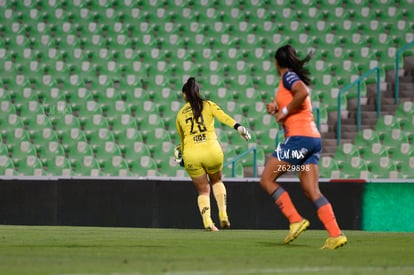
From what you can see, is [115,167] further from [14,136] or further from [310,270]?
[310,270]

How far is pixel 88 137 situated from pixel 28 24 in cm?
397

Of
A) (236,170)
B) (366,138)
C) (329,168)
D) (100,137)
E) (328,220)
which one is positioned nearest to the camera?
(328,220)

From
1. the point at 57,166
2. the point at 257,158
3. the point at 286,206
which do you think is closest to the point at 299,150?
the point at 286,206

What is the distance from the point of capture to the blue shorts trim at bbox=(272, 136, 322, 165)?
29.4 ft

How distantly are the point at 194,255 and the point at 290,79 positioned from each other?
2.03 meters

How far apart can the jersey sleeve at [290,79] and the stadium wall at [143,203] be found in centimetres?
582

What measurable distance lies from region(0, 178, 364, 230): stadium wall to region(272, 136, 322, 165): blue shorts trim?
575 centimetres

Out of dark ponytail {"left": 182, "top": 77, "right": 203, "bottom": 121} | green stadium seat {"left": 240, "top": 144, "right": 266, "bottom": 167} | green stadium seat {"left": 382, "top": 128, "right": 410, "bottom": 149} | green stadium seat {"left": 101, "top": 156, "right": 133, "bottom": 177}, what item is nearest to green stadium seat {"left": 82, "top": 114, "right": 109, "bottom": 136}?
green stadium seat {"left": 101, "top": 156, "right": 133, "bottom": 177}

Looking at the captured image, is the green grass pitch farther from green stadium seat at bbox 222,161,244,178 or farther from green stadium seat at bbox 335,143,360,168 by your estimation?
green stadium seat at bbox 222,161,244,178

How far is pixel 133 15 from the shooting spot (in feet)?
71.4

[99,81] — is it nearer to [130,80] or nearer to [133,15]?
[130,80]

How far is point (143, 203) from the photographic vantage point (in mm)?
15297

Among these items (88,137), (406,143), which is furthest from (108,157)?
(406,143)

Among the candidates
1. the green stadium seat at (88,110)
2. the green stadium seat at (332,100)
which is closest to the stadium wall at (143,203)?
the green stadium seat at (88,110)
